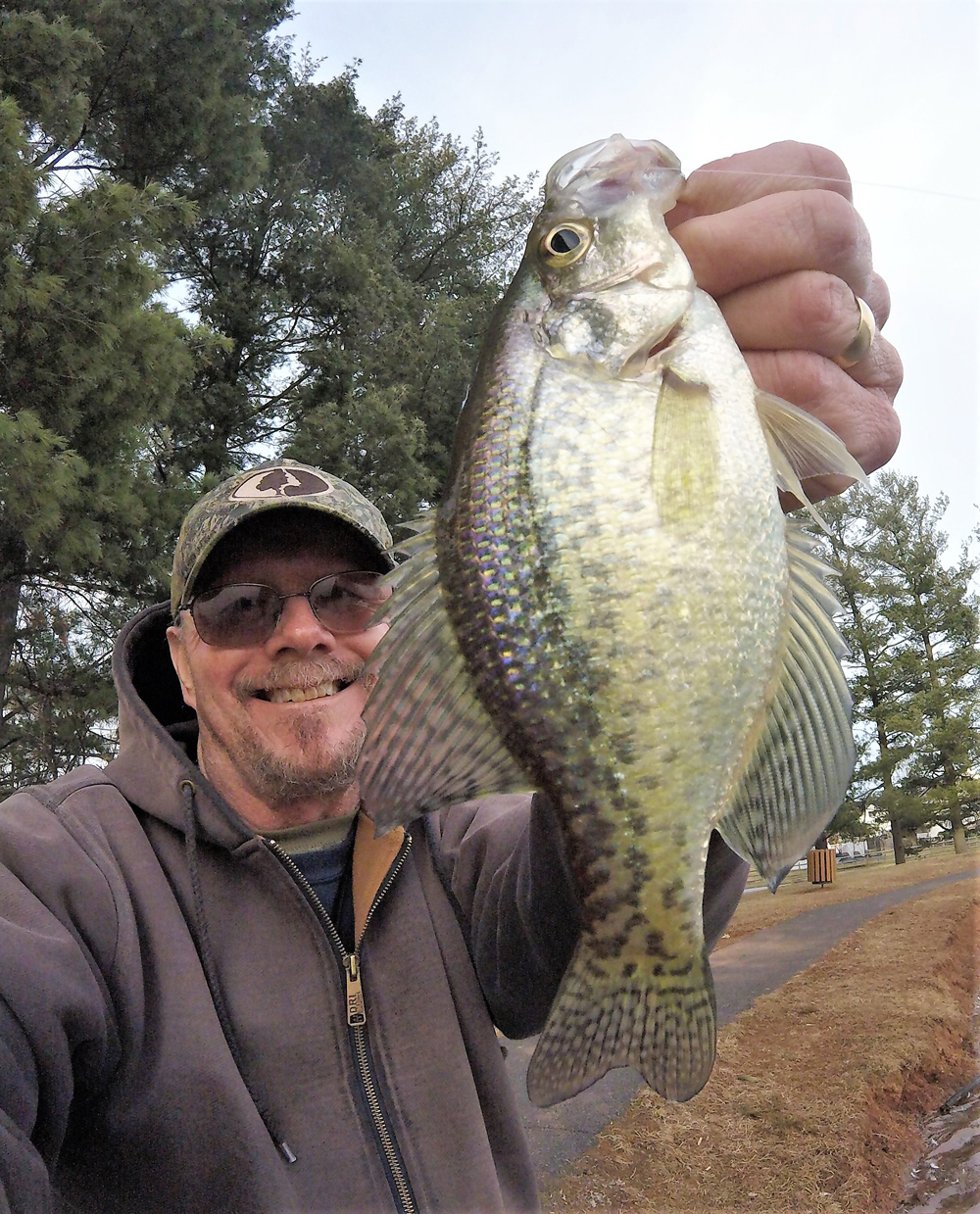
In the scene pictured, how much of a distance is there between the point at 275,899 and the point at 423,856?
43 cm

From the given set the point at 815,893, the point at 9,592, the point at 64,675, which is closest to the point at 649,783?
the point at 9,592

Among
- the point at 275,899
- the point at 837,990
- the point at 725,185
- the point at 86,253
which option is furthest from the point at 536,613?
the point at 837,990

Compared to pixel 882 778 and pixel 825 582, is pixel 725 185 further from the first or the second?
pixel 882 778

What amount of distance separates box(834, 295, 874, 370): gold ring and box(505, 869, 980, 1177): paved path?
58.8 inches

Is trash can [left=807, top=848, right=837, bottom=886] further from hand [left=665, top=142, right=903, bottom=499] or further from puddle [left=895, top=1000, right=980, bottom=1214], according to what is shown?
hand [left=665, top=142, right=903, bottom=499]

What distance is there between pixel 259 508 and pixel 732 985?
916 centimetres

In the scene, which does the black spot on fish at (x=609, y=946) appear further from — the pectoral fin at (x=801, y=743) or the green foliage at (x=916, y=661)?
the green foliage at (x=916, y=661)

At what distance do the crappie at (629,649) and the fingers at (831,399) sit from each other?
6.3 inches

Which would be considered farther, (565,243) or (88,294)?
(88,294)

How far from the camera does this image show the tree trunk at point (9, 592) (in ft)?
25.7

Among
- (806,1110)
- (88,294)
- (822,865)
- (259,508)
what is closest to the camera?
(259,508)

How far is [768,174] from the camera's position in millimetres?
1558

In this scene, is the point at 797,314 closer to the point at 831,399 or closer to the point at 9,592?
the point at 831,399

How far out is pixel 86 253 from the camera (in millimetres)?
7309
